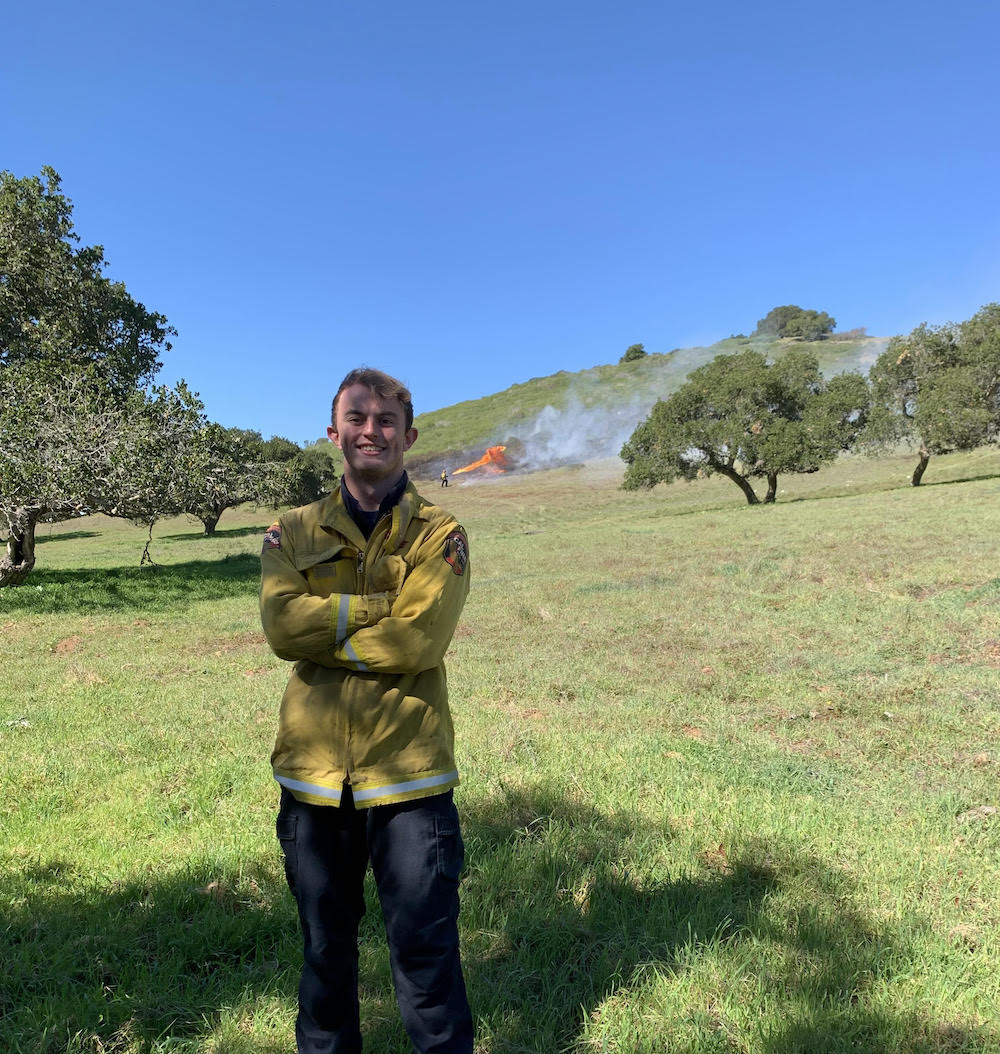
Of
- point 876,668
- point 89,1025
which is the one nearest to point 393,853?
point 89,1025

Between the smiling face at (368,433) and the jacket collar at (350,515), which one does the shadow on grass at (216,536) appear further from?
the smiling face at (368,433)

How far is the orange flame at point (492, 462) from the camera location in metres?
82.5

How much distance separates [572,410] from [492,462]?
105 feet

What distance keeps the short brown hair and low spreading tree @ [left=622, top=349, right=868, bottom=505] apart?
35.8 m

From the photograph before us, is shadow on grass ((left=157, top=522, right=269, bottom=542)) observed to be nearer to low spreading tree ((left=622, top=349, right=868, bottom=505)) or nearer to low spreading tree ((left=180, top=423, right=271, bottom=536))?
low spreading tree ((left=180, top=423, right=271, bottom=536))

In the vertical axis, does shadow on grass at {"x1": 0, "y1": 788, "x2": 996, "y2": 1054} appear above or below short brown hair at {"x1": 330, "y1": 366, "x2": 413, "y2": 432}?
below

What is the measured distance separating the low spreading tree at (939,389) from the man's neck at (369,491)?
38068 millimetres

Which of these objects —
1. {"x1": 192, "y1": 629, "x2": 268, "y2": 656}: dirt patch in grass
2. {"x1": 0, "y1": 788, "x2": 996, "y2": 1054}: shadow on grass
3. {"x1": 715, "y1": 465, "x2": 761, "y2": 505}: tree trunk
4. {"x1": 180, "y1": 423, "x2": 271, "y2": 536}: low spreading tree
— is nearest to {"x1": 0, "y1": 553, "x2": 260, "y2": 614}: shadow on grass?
{"x1": 180, "y1": 423, "x2": 271, "y2": 536}: low spreading tree

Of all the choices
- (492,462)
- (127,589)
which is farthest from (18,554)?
(492,462)

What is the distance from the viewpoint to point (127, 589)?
640 inches

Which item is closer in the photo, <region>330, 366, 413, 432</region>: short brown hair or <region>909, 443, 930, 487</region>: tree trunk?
<region>330, 366, 413, 432</region>: short brown hair

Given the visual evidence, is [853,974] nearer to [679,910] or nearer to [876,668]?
[679,910]

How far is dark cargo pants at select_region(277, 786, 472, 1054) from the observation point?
229cm

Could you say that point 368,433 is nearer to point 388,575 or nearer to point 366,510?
point 366,510
